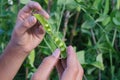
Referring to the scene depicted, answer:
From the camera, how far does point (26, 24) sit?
3.50ft

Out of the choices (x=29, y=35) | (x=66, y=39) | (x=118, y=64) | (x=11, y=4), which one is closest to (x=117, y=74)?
(x=118, y=64)

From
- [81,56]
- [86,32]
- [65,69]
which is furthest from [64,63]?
[86,32]

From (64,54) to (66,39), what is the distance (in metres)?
0.34

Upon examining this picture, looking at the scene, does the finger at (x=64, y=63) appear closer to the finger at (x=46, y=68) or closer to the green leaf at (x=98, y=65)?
the finger at (x=46, y=68)

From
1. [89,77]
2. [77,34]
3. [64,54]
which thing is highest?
[64,54]

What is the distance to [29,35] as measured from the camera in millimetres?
1149

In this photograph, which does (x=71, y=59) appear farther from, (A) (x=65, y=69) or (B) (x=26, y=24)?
(B) (x=26, y=24)

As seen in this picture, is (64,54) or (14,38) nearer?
(64,54)

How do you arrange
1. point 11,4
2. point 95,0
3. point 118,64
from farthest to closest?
point 11,4 < point 118,64 < point 95,0

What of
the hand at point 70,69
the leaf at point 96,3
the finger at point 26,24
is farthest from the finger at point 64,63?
the leaf at point 96,3

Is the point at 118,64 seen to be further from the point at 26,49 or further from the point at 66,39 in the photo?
the point at 26,49

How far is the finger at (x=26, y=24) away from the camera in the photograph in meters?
1.03

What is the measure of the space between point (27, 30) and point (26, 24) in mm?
68

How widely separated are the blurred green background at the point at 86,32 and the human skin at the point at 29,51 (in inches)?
1.4
